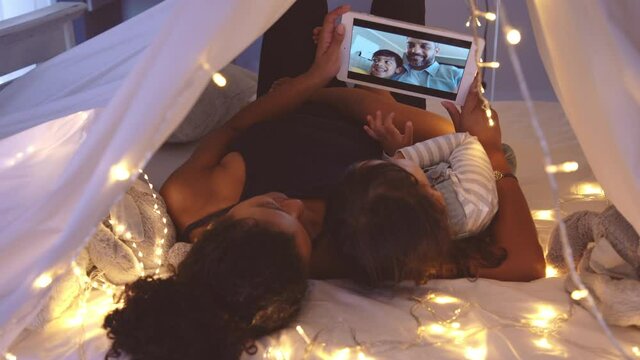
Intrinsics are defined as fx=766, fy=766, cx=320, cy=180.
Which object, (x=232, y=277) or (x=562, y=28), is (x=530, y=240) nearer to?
(x=562, y=28)

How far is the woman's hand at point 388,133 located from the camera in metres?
1.54

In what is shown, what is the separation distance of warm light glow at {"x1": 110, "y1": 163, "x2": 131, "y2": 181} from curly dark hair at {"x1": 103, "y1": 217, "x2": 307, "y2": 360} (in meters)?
0.22

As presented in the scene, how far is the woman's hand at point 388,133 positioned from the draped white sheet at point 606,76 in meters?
0.46

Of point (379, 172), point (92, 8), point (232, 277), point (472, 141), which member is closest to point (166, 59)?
point (232, 277)

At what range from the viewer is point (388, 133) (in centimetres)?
155

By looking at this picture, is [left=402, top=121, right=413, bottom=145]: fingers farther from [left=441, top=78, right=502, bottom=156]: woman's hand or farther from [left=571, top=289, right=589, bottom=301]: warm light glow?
[left=571, top=289, right=589, bottom=301]: warm light glow

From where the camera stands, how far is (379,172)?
1.25m

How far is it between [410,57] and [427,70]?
42 millimetres

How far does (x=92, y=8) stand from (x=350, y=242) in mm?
1410

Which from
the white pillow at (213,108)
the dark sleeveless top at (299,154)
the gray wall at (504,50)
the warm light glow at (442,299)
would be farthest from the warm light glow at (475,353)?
the gray wall at (504,50)

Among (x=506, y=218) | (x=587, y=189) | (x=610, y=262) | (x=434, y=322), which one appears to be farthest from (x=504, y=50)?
(x=434, y=322)

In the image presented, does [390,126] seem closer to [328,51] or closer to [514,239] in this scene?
[328,51]

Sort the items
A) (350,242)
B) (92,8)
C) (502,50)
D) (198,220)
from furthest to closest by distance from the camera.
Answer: (502,50) → (92,8) → (198,220) → (350,242)

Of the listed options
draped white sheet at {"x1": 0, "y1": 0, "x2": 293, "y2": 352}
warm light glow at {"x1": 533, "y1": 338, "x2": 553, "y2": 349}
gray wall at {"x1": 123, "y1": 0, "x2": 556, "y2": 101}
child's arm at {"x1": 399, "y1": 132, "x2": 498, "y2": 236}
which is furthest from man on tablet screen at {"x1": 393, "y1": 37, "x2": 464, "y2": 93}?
gray wall at {"x1": 123, "y1": 0, "x2": 556, "y2": 101}
